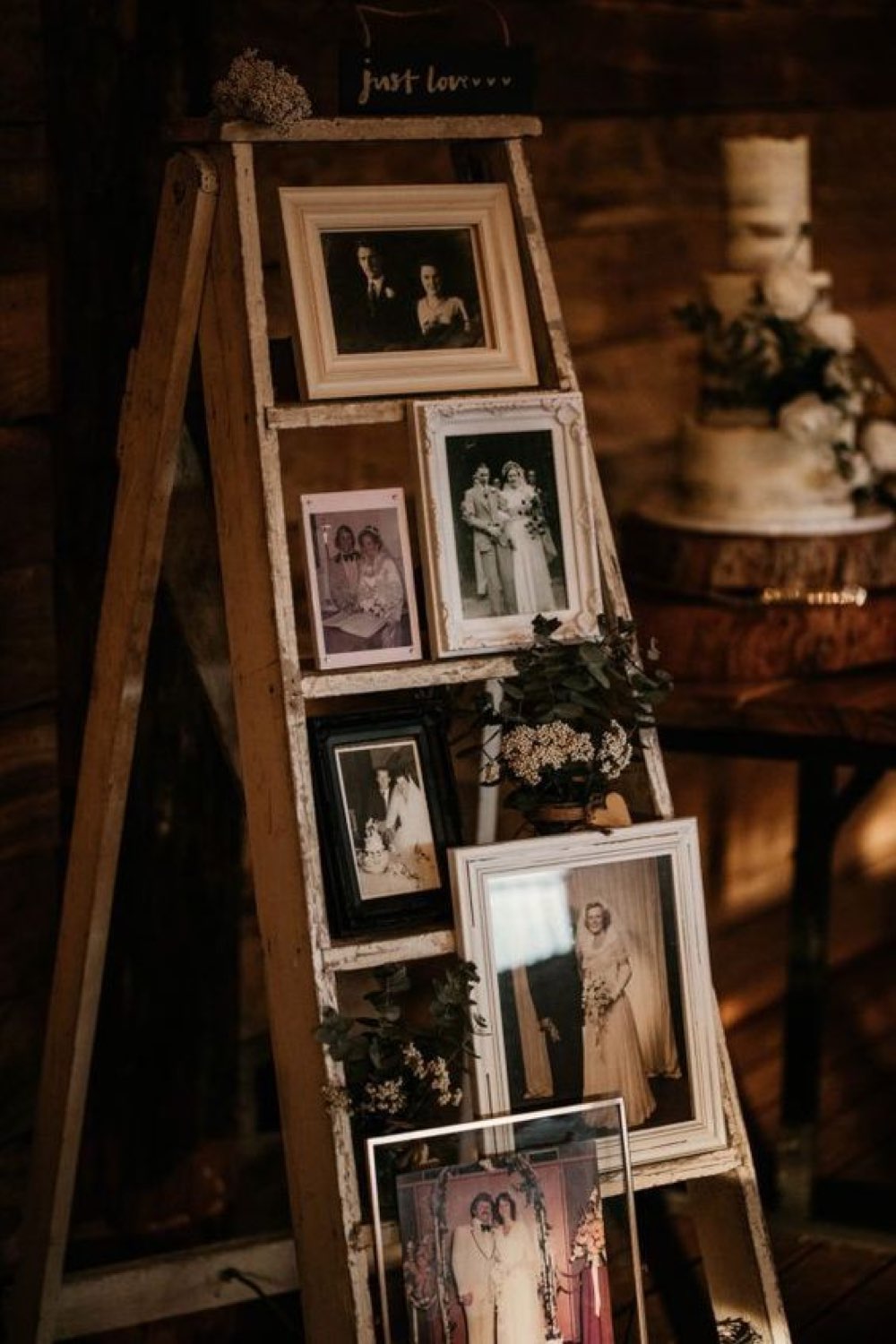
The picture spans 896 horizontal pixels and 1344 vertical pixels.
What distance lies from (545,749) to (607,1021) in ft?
0.97

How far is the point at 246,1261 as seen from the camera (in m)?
2.33

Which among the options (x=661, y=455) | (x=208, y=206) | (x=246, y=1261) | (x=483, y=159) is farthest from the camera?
(x=661, y=455)

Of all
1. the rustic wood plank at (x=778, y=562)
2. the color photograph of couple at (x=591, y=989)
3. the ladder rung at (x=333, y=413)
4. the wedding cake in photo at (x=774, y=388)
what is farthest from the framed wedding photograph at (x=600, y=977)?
the wedding cake in photo at (x=774, y=388)

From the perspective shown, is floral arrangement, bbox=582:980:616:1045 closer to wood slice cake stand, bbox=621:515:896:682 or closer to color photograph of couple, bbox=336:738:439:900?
color photograph of couple, bbox=336:738:439:900

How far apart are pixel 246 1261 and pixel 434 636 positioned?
35.2 inches

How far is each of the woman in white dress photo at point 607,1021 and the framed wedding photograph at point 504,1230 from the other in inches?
1.7

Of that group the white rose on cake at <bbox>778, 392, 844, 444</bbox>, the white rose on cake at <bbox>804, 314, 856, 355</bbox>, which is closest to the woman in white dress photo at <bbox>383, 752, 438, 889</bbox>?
the white rose on cake at <bbox>778, 392, 844, 444</bbox>

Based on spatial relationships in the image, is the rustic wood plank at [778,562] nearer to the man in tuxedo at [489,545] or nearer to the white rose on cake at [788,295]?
the white rose on cake at [788,295]

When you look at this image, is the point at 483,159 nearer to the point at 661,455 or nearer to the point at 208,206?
the point at 208,206

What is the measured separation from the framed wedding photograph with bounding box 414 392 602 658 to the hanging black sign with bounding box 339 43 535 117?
33 centimetres

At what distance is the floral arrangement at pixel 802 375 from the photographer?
2836 millimetres

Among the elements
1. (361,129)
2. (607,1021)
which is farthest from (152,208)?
(607,1021)

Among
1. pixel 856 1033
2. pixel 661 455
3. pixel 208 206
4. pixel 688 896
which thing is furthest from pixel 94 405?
pixel 856 1033

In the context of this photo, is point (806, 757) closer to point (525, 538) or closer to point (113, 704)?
point (525, 538)
